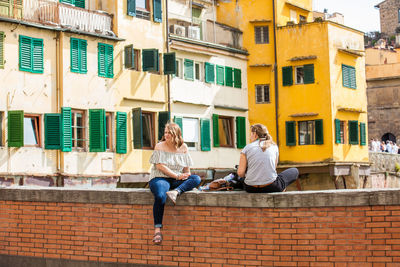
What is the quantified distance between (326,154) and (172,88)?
357 inches

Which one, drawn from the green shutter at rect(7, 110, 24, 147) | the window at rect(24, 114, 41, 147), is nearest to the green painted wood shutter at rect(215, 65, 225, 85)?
the window at rect(24, 114, 41, 147)

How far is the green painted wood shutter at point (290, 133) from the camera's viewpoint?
1506 inches

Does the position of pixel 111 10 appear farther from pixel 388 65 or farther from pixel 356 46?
pixel 388 65

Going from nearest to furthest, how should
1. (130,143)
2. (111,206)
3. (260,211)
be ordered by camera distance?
(260,211) → (111,206) → (130,143)

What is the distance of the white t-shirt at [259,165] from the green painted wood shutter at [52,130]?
18.2 metres

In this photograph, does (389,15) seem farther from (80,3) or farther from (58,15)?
(58,15)

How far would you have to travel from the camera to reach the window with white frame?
34.5 metres

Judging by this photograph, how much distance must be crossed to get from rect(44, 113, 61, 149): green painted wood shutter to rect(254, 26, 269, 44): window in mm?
15096

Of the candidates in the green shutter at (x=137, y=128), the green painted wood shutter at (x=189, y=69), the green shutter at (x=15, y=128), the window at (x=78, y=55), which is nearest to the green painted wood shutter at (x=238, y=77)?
the green painted wood shutter at (x=189, y=69)

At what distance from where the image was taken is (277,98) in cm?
3906

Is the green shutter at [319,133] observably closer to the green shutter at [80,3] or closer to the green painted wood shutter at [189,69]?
the green painted wood shutter at [189,69]

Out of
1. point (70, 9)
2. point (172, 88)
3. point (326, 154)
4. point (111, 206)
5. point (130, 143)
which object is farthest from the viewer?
point (326, 154)

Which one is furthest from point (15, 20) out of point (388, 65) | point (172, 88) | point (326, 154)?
point (388, 65)

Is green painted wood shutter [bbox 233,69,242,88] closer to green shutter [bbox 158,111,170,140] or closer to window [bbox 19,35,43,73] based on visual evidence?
green shutter [bbox 158,111,170,140]
